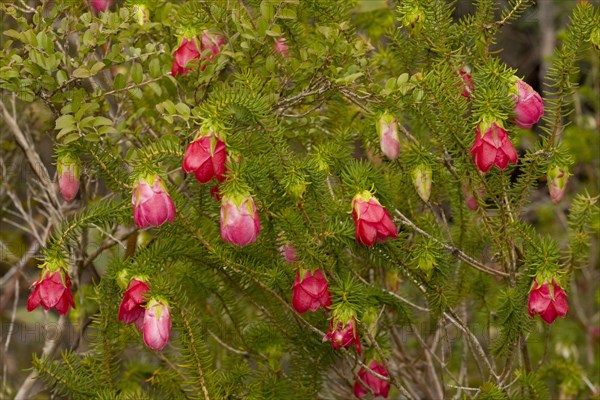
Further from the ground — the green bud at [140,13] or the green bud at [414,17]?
the green bud at [414,17]

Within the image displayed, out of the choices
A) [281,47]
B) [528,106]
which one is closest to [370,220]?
[528,106]

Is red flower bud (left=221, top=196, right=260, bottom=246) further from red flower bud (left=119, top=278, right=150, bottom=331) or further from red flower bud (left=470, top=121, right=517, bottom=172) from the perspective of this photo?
red flower bud (left=470, top=121, right=517, bottom=172)

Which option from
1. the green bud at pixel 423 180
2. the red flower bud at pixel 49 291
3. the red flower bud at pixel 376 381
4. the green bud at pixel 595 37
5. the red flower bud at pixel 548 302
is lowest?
the red flower bud at pixel 376 381

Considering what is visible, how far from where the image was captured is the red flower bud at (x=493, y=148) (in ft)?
5.38

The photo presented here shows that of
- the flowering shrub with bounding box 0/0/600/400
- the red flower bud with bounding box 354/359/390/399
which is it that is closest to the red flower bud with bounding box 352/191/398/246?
the flowering shrub with bounding box 0/0/600/400

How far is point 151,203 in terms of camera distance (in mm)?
1613

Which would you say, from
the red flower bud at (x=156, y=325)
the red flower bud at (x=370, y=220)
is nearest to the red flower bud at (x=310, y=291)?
the red flower bud at (x=370, y=220)

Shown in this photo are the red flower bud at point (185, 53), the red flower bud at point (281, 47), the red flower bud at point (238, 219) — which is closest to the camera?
the red flower bud at point (238, 219)

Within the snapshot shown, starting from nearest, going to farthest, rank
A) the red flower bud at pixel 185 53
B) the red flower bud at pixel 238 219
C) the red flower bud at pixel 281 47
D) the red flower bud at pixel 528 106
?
the red flower bud at pixel 238 219 → the red flower bud at pixel 528 106 → the red flower bud at pixel 185 53 → the red flower bud at pixel 281 47

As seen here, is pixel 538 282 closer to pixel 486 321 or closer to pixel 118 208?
pixel 486 321

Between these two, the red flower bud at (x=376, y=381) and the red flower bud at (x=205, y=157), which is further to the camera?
the red flower bud at (x=376, y=381)

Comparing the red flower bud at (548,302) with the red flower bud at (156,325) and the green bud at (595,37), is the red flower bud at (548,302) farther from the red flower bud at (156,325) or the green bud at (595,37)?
the red flower bud at (156,325)

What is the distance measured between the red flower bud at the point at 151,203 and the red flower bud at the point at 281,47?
532mm

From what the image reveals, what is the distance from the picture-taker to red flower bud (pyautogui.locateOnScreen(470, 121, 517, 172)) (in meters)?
1.64
